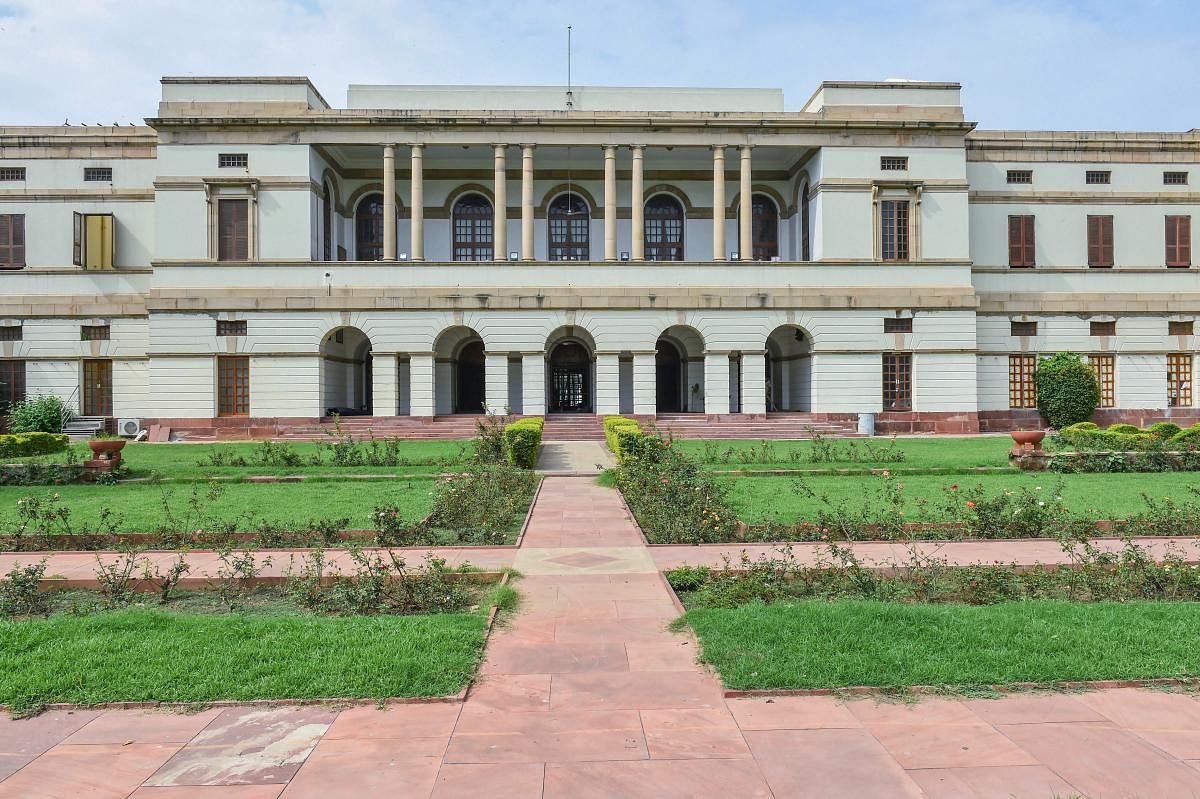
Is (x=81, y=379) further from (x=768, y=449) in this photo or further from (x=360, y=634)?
(x=360, y=634)

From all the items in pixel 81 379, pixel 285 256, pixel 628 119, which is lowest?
pixel 81 379

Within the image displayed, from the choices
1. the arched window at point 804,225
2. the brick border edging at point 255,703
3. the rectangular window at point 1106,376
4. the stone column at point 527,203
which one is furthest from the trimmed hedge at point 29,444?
the rectangular window at point 1106,376

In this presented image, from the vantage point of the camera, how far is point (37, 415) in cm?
2856

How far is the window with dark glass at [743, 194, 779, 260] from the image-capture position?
33938 millimetres

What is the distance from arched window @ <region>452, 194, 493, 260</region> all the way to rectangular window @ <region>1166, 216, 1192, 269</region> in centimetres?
2840

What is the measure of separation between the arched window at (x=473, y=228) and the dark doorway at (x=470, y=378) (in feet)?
13.1

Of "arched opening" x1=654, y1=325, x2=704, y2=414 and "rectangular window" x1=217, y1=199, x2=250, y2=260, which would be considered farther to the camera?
"arched opening" x1=654, y1=325, x2=704, y2=414

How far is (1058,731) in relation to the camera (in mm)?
4406

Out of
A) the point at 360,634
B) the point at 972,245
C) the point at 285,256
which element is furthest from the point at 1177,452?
the point at 285,256

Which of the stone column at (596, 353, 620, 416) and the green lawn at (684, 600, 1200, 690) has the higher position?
the stone column at (596, 353, 620, 416)

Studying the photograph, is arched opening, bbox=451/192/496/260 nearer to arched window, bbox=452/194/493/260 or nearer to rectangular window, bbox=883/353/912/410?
arched window, bbox=452/194/493/260

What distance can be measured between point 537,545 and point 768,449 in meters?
13.1

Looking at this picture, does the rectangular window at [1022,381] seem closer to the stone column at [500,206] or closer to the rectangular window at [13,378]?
the stone column at [500,206]

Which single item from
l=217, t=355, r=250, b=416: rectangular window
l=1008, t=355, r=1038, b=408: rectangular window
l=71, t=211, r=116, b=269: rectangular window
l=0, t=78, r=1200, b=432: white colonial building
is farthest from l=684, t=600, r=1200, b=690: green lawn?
l=71, t=211, r=116, b=269: rectangular window
